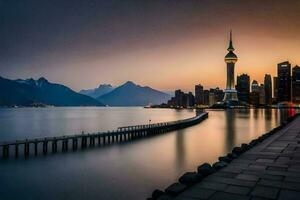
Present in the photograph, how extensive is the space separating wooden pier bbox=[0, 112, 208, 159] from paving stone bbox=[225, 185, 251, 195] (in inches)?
1500

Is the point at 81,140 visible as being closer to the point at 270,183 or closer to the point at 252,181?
the point at 252,181

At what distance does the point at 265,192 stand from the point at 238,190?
102cm

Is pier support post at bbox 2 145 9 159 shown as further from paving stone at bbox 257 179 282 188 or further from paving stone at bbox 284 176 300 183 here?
paving stone at bbox 284 176 300 183

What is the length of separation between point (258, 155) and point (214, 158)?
22026 mm

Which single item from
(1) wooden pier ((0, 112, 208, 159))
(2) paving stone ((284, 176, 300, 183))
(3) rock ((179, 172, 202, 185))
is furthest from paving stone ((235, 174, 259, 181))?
(1) wooden pier ((0, 112, 208, 159))

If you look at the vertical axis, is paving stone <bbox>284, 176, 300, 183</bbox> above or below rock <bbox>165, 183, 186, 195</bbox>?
above

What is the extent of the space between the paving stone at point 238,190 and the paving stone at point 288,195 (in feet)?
4.02

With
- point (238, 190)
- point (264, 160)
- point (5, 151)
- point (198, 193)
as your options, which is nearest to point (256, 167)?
point (264, 160)

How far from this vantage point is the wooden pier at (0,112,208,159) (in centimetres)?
4312

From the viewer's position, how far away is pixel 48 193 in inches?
953

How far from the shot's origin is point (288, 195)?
1041 centimetres

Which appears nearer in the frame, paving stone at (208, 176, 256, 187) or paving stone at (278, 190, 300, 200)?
paving stone at (278, 190, 300, 200)

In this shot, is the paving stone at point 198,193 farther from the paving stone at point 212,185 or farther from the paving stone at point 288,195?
the paving stone at point 288,195

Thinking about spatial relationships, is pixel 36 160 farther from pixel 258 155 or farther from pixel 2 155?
pixel 258 155
